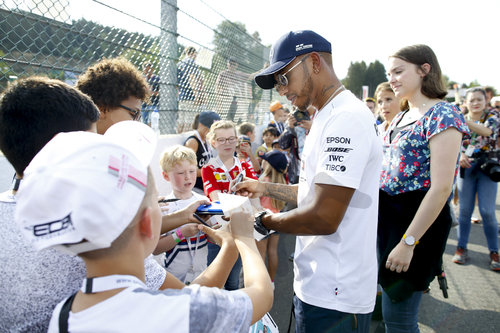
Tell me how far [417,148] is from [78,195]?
6.01 ft

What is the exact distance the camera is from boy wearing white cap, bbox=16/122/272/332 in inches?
28.9

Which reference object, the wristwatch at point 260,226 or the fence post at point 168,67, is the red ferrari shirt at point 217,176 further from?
the wristwatch at point 260,226

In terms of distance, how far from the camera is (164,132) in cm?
387

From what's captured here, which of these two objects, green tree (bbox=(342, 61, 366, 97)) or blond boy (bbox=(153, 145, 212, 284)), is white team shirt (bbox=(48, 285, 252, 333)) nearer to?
blond boy (bbox=(153, 145, 212, 284))

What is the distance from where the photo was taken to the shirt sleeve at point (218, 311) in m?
0.85

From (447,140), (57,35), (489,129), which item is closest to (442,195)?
(447,140)

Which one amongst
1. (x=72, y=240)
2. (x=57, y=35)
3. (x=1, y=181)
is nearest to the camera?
(x=72, y=240)

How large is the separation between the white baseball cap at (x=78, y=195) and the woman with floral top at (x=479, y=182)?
4532 millimetres

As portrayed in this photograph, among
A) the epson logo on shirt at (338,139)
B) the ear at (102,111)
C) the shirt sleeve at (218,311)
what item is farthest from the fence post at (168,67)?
the shirt sleeve at (218,311)

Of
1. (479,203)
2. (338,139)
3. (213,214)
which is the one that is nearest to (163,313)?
(213,214)

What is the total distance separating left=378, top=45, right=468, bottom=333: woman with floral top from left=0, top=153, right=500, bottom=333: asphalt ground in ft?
4.03

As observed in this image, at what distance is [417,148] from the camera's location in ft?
6.24

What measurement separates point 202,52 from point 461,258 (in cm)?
450

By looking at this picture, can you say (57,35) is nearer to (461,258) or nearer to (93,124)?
(93,124)
